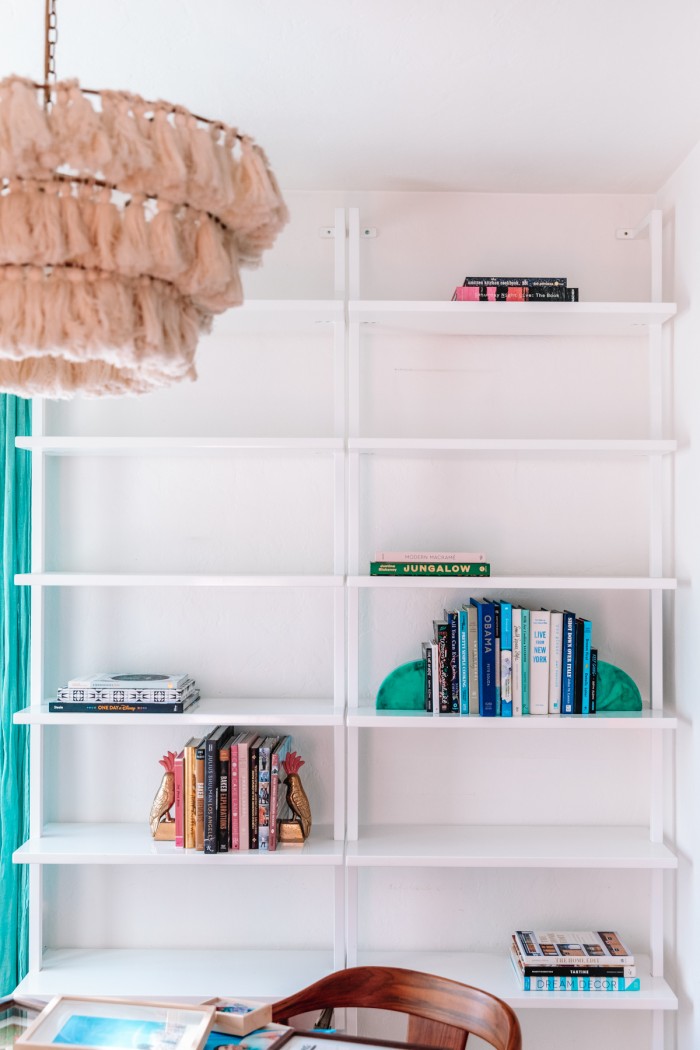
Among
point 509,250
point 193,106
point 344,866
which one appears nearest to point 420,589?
point 344,866

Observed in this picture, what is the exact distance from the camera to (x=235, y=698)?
2346mm

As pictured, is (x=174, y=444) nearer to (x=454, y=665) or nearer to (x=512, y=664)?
(x=454, y=665)

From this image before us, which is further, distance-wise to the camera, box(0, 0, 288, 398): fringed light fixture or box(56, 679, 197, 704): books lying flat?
box(56, 679, 197, 704): books lying flat

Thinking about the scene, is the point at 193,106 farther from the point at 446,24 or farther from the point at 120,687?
the point at 120,687

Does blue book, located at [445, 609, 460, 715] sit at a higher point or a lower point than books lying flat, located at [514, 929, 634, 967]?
higher

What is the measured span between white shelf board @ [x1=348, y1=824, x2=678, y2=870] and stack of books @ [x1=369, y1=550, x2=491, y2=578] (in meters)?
0.68

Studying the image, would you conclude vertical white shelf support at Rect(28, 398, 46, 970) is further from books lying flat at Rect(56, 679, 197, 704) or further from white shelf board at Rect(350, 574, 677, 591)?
white shelf board at Rect(350, 574, 677, 591)

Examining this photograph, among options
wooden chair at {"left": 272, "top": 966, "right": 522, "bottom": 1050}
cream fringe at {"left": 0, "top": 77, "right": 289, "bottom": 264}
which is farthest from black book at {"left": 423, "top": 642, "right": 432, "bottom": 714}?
cream fringe at {"left": 0, "top": 77, "right": 289, "bottom": 264}

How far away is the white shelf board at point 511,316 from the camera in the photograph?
211 cm

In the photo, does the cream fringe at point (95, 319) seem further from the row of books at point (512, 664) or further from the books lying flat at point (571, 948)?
the books lying flat at point (571, 948)

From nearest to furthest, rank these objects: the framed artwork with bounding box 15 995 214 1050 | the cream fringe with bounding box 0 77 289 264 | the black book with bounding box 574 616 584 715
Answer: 1. the cream fringe with bounding box 0 77 289 264
2. the framed artwork with bounding box 15 995 214 1050
3. the black book with bounding box 574 616 584 715

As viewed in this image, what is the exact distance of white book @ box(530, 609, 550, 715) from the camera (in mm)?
2127

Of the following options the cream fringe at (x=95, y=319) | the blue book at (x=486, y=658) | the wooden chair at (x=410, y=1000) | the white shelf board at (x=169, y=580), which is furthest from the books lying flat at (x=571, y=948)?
the cream fringe at (x=95, y=319)

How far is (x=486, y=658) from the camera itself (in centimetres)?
212
